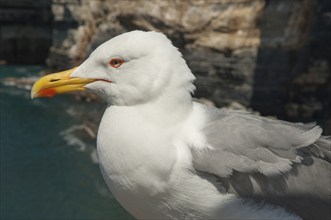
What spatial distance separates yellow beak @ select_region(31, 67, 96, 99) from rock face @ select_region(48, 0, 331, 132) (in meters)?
5.55

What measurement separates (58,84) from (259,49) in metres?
5.61

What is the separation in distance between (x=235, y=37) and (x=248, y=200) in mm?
5716

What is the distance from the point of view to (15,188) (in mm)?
4727

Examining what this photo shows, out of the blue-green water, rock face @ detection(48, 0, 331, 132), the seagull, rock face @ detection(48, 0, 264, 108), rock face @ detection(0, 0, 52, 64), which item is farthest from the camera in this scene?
rock face @ detection(0, 0, 52, 64)

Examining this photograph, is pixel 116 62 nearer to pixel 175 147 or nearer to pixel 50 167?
pixel 175 147

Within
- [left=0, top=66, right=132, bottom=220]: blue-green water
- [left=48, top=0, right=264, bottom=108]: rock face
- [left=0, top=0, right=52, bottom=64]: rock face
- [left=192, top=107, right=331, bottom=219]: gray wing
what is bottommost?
[left=0, top=0, right=52, bottom=64]: rock face

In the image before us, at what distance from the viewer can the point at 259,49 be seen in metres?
6.86

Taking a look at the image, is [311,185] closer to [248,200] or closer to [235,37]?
[248,200]

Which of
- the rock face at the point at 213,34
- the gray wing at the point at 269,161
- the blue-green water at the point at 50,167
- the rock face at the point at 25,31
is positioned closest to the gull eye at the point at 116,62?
the gray wing at the point at 269,161

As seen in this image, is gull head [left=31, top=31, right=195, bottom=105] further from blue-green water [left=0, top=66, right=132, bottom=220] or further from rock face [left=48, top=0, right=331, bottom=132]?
rock face [left=48, top=0, right=331, bottom=132]

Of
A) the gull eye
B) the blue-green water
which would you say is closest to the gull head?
the gull eye

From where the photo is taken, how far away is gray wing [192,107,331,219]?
5.04 ft

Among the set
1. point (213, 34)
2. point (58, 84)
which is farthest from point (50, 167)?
point (58, 84)

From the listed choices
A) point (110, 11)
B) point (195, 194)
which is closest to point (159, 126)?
point (195, 194)
